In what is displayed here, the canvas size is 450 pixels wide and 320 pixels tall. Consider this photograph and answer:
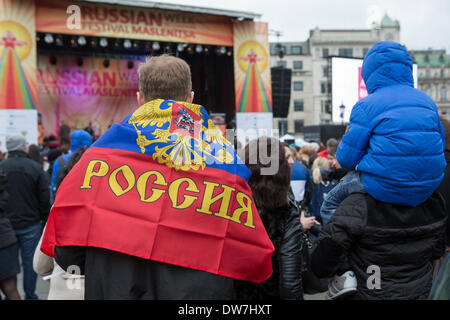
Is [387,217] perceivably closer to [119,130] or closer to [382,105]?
[382,105]

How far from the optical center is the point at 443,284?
0.94 meters

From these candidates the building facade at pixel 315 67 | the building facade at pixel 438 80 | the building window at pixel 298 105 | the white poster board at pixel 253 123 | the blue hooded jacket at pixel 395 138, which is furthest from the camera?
Result: the building facade at pixel 438 80

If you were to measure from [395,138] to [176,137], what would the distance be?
3.22 feet

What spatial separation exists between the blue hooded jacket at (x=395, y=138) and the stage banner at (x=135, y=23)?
35.5 feet

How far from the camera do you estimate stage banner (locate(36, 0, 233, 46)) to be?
35.6 ft

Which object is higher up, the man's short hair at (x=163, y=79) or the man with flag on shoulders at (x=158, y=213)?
the man's short hair at (x=163, y=79)

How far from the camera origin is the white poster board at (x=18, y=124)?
9.99 metres

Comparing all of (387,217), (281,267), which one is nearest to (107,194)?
(281,267)

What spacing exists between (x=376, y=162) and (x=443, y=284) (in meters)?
0.95

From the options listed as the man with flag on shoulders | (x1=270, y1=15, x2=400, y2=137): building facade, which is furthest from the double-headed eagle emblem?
(x1=270, y1=15, x2=400, y2=137): building facade

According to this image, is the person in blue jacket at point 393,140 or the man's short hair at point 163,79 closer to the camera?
the man's short hair at point 163,79

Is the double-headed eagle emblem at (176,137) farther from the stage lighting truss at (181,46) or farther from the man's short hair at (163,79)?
the stage lighting truss at (181,46)

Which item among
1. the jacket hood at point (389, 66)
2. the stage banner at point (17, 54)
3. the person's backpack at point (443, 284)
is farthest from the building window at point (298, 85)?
the person's backpack at point (443, 284)
